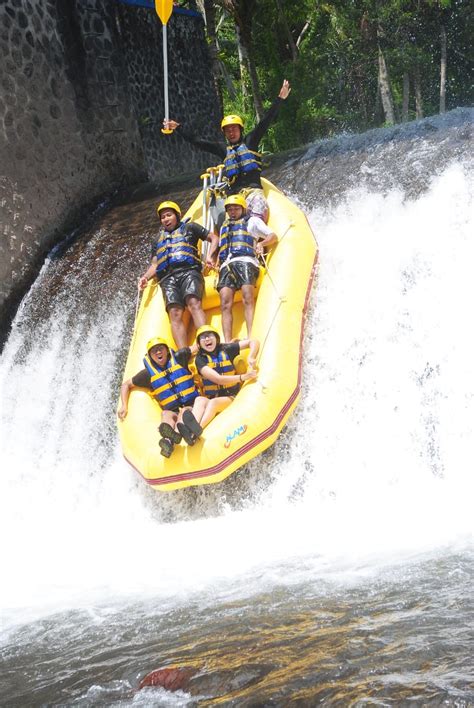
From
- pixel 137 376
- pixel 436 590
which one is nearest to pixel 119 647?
pixel 436 590

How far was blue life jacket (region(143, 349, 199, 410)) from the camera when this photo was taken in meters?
5.34

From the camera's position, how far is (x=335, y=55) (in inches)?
765

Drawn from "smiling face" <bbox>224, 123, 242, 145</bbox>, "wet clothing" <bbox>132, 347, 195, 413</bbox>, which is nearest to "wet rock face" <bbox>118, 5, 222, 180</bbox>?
"smiling face" <bbox>224, 123, 242, 145</bbox>

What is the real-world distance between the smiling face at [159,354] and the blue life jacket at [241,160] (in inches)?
81.8

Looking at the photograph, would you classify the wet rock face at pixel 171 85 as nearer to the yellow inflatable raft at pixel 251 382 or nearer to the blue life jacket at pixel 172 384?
the yellow inflatable raft at pixel 251 382

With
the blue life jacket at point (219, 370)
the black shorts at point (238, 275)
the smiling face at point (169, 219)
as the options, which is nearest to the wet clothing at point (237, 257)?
the black shorts at point (238, 275)

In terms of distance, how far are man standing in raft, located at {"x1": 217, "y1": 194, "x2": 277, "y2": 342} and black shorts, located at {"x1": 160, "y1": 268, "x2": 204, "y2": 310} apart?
19 cm

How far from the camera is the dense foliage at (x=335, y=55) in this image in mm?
Answer: 17844

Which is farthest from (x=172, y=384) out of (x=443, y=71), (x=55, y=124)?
(x=443, y=71)

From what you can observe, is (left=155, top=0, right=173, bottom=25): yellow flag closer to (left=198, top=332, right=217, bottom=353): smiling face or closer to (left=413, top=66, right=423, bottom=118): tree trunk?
(left=198, top=332, right=217, bottom=353): smiling face

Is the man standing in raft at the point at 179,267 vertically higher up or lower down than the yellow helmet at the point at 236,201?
lower down

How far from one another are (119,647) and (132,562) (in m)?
Result: 1.51

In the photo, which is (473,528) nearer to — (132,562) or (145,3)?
(132,562)

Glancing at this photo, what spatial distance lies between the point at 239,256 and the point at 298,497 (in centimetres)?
180
